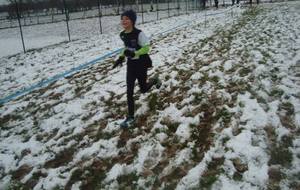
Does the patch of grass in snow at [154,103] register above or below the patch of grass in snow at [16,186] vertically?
above

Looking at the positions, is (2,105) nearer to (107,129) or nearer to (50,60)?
(107,129)

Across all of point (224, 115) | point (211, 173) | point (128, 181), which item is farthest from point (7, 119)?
point (211, 173)

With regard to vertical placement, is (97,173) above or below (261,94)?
below

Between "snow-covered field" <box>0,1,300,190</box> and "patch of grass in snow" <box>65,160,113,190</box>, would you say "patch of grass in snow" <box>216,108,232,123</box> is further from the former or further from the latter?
"patch of grass in snow" <box>65,160,113,190</box>

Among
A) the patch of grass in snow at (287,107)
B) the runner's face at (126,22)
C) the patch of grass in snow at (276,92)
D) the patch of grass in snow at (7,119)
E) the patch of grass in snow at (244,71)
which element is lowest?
the patch of grass in snow at (7,119)

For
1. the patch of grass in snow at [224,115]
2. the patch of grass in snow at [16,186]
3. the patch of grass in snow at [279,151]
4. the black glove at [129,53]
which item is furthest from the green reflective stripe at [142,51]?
the patch of grass in snow at [16,186]

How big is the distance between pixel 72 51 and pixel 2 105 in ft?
23.1

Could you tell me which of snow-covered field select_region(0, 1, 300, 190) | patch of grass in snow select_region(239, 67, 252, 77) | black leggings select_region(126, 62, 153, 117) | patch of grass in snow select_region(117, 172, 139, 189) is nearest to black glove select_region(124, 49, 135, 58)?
black leggings select_region(126, 62, 153, 117)

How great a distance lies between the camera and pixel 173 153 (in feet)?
14.1

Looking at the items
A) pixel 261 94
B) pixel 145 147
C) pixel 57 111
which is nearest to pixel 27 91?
pixel 57 111

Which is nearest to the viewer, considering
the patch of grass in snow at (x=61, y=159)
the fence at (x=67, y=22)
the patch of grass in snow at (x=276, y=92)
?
the patch of grass in snow at (x=61, y=159)

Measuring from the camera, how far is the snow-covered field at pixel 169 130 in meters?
3.85

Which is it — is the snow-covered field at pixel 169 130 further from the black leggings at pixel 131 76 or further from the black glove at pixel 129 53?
the black glove at pixel 129 53

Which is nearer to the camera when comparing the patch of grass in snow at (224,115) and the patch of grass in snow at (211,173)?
the patch of grass in snow at (211,173)
